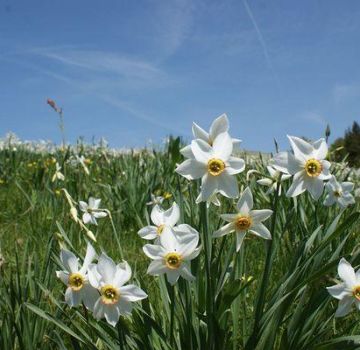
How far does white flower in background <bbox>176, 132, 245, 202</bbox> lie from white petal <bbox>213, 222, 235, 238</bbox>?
0.17 meters

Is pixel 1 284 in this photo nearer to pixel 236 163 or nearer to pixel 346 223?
pixel 236 163

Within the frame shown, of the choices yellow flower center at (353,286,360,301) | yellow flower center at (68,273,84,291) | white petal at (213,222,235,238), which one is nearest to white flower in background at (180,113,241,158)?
white petal at (213,222,235,238)

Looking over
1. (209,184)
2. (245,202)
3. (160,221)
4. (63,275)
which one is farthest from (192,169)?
(63,275)

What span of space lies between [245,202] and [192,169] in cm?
22

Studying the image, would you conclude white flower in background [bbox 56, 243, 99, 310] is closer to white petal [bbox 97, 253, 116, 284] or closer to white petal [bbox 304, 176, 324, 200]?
white petal [bbox 97, 253, 116, 284]

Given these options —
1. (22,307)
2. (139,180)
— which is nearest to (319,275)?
(22,307)

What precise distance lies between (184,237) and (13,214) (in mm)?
3988

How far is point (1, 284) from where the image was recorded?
79.1 inches

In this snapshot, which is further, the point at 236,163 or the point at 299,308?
the point at 299,308

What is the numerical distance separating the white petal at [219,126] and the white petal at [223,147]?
0.10 feet

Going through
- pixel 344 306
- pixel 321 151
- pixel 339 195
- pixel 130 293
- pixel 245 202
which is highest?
pixel 339 195

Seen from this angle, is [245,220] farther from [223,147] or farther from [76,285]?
[76,285]

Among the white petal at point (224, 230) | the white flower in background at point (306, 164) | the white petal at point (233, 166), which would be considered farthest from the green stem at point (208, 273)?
Answer: the white flower in background at point (306, 164)

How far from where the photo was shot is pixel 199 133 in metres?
1.49
